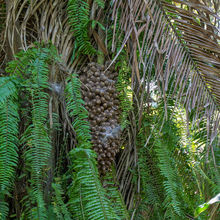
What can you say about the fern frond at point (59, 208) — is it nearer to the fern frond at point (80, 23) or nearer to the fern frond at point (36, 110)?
the fern frond at point (36, 110)

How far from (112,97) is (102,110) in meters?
0.09

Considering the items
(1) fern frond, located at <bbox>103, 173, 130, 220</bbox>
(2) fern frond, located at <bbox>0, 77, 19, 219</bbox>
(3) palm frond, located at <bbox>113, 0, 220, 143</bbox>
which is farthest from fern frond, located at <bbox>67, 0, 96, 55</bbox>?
(1) fern frond, located at <bbox>103, 173, 130, 220</bbox>

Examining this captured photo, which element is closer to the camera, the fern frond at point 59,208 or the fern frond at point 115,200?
the fern frond at point 59,208

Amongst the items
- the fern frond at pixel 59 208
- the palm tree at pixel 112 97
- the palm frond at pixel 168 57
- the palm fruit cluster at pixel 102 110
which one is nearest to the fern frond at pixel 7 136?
the palm tree at pixel 112 97

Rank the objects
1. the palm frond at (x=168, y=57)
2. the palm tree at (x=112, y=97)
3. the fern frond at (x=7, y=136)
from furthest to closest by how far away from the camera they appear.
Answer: the palm frond at (x=168, y=57) < the palm tree at (x=112, y=97) < the fern frond at (x=7, y=136)

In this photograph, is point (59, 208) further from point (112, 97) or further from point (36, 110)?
point (112, 97)

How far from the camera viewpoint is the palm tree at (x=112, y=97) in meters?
1.08

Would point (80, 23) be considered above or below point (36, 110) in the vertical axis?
above

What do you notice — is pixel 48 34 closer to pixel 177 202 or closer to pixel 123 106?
pixel 123 106

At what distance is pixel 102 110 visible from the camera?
122 centimetres

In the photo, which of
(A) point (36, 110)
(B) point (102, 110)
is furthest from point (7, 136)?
(B) point (102, 110)

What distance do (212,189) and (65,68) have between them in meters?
0.96

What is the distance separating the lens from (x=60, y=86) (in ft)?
4.08

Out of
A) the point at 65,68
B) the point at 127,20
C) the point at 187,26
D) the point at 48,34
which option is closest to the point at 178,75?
the point at 187,26
